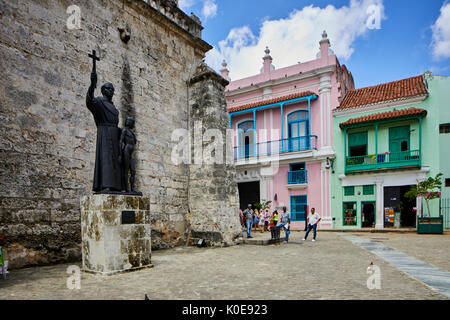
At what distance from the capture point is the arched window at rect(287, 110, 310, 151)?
1880cm

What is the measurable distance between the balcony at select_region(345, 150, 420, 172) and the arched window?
272 centimetres

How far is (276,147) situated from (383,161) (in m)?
5.96

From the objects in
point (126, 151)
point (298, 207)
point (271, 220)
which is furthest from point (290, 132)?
point (126, 151)

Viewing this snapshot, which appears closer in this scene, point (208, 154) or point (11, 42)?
point (11, 42)

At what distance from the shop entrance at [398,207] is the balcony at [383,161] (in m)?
1.36

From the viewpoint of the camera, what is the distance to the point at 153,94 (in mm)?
8453

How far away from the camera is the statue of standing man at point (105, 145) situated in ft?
17.3

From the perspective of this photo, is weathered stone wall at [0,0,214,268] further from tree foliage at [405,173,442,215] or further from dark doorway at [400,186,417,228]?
dark doorway at [400,186,417,228]

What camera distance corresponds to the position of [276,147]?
19.5 meters

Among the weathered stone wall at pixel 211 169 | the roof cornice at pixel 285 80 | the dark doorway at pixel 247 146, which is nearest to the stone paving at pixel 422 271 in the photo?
the weathered stone wall at pixel 211 169

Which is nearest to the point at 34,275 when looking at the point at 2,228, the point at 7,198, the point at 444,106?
the point at 2,228

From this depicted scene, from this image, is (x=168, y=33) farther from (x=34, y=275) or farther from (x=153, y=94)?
(x=34, y=275)

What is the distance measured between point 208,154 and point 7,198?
15.9 feet

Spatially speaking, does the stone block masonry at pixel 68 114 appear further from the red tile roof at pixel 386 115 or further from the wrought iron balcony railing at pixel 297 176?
the red tile roof at pixel 386 115
